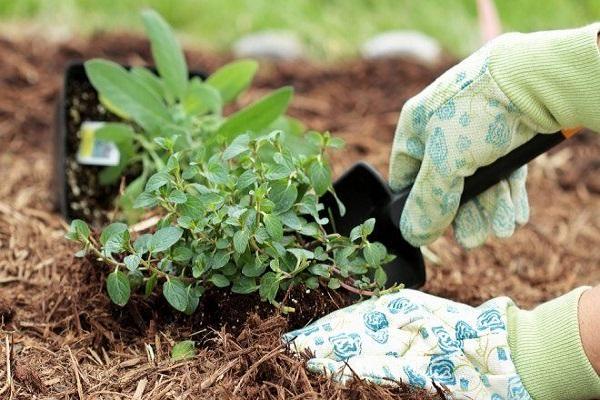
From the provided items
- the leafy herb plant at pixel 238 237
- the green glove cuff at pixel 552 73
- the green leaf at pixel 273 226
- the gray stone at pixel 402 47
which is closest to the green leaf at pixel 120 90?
the leafy herb plant at pixel 238 237

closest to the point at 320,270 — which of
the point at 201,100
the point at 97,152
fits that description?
the point at 201,100

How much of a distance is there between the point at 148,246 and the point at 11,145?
52.4 inches

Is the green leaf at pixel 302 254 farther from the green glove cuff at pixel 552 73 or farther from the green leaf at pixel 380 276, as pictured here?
the green glove cuff at pixel 552 73

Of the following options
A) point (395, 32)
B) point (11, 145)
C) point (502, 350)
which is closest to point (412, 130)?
point (502, 350)

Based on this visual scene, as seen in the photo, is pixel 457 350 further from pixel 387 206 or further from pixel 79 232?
pixel 79 232

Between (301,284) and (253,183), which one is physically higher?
(253,183)

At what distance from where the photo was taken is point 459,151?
157cm

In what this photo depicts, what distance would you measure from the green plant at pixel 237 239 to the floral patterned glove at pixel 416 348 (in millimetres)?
65

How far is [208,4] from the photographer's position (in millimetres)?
3508

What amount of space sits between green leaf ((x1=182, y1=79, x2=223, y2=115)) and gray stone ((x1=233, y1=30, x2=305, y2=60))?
3.94 ft

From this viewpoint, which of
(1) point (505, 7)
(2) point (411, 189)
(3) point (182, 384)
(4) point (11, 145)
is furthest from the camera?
(1) point (505, 7)

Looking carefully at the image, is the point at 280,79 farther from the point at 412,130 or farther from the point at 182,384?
the point at 182,384

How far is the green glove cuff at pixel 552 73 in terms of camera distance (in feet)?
4.90

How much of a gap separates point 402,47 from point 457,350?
1.96 metres
